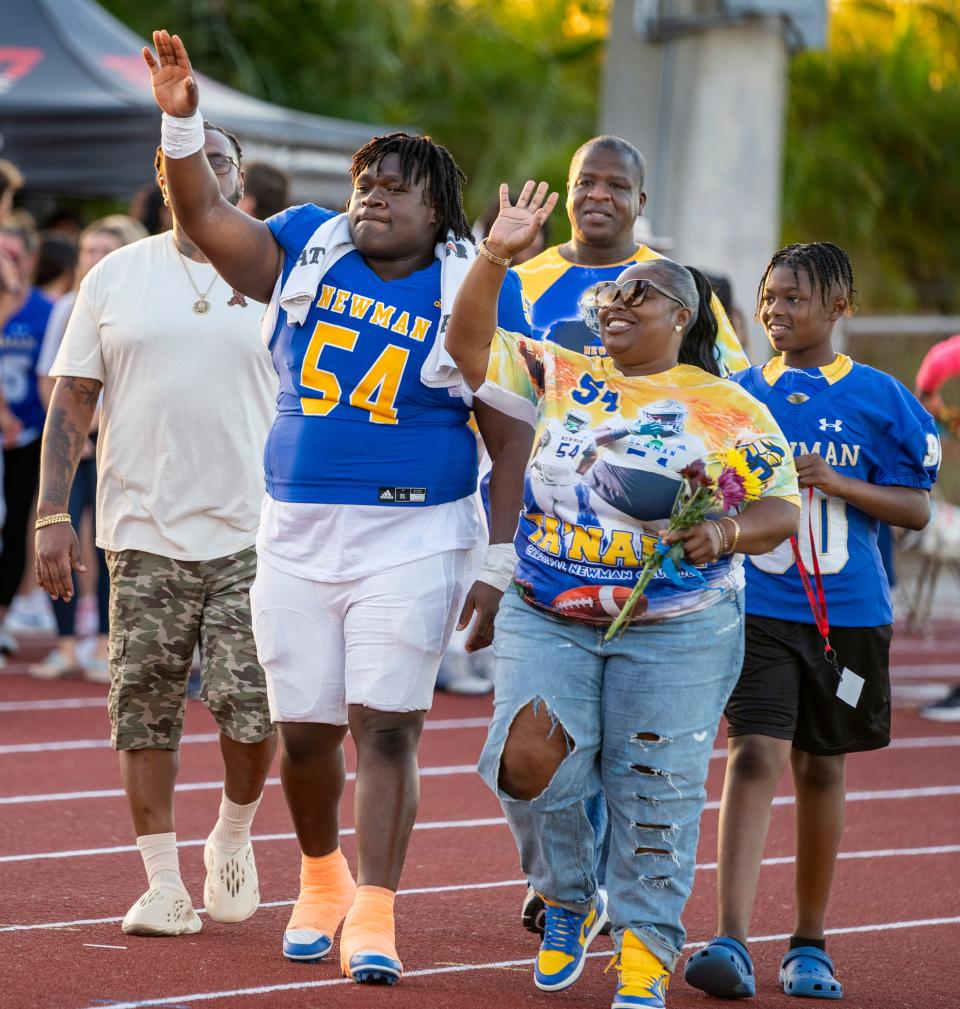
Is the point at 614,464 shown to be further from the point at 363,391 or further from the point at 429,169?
the point at 429,169

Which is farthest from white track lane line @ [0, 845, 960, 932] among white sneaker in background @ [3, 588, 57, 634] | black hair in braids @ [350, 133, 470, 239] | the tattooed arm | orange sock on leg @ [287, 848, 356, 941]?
white sneaker in background @ [3, 588, 57, 634]

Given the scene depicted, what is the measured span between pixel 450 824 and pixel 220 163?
297cm

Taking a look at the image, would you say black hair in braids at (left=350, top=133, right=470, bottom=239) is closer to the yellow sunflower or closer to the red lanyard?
the yellow sunflower

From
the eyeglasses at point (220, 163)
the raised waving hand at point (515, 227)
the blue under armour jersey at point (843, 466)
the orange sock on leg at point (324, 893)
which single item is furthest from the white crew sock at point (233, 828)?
the raised waving hand at point (515, 227)

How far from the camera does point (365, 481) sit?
15.5 ft

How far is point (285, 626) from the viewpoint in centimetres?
479

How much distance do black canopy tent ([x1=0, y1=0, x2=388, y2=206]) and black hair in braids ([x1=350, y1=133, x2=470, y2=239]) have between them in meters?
8.00

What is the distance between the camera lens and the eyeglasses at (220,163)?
5.37m

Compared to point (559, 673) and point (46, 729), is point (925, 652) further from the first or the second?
point (559, 673)

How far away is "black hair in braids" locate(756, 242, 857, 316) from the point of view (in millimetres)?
5141

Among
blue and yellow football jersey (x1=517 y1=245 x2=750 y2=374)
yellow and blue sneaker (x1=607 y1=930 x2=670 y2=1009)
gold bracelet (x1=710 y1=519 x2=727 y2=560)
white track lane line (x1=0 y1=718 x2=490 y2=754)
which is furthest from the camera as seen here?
white track lane line (x1=0 y1=718 x2=490 y2=754)

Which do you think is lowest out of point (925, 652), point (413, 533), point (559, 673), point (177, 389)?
point (925, 652)

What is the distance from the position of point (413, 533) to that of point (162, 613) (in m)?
0.93

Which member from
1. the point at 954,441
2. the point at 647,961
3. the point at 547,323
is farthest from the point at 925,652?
the point at 647,961
